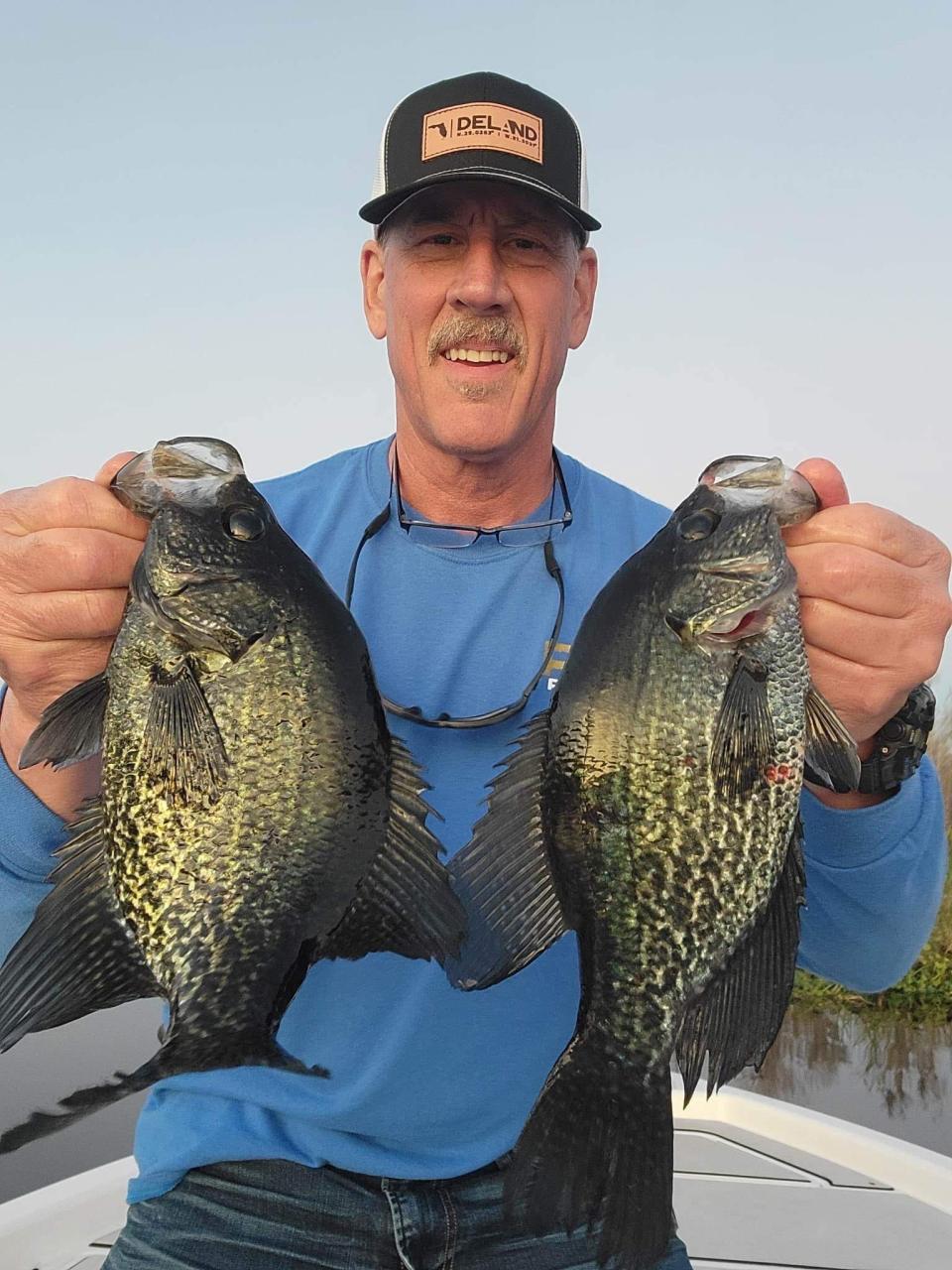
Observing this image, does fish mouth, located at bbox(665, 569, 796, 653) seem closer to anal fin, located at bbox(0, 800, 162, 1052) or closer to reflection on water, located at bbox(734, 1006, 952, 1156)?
anal fin, located at bbox(0, 800, 162, 1052)

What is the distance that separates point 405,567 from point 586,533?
55 cm

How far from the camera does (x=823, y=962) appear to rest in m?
2.75

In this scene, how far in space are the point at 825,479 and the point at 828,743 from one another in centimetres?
52

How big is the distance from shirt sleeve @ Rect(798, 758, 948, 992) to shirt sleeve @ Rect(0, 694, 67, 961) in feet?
5.32

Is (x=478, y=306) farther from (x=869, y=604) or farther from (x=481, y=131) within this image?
(x=869, y=604)

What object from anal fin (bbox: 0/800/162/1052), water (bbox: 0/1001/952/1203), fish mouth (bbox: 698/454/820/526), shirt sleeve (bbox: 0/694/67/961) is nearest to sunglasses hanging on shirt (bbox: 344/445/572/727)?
fish mouth (bbox: 698/454/820/526)

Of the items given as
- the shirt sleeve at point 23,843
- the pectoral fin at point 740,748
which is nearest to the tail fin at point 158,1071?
the shirt sleeve at point 23,843

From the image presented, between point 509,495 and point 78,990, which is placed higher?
point 509,495

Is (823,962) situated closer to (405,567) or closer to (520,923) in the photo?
(520,923)

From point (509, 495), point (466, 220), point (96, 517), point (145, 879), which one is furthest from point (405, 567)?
point (145, 879)

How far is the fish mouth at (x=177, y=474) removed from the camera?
2.08 metres

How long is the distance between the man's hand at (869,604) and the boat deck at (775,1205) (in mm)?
2927

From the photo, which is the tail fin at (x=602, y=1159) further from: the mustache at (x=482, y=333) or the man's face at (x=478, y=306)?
the mustache at (x=482, y=333)

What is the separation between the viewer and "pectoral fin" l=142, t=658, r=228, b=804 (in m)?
1.91
